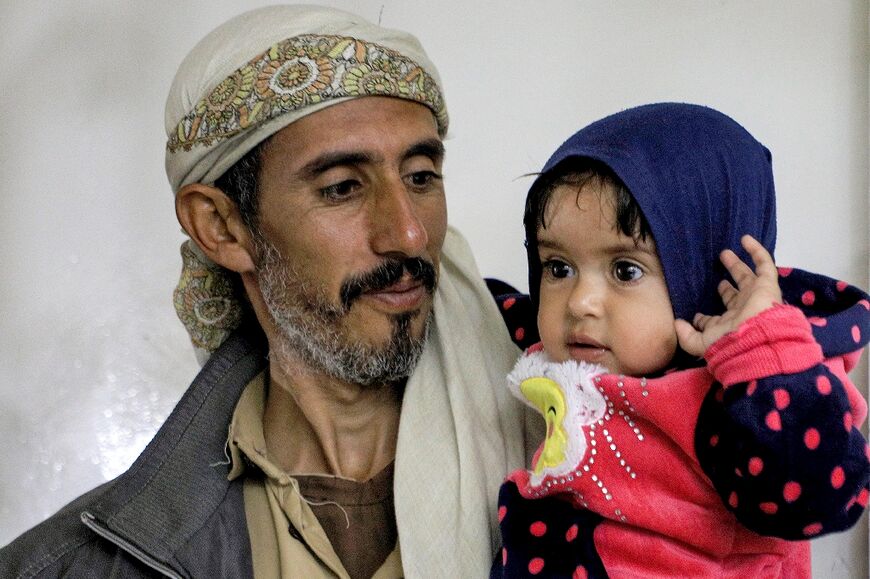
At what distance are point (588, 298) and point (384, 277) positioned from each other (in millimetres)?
479

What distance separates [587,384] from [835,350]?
349mm

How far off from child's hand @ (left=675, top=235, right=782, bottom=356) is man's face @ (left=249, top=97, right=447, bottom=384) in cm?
57

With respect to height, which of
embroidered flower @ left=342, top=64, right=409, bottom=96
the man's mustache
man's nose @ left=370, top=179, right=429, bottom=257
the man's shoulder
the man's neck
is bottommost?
the man's shoulder

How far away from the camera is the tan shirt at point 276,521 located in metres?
1.80

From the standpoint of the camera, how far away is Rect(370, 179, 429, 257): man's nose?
1.84 m

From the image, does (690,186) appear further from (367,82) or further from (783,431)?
(367,82)

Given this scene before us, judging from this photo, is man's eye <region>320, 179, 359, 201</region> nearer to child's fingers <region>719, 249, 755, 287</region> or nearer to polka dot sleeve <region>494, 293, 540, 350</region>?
polka dot sleeve <region>494, 293, 540, 350</region>

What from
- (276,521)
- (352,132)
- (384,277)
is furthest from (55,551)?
(352,132)

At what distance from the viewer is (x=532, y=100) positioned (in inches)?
104

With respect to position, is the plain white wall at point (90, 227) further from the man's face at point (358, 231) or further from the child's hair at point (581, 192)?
the child's hair at point (581, 192)

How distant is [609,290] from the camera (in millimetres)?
1518

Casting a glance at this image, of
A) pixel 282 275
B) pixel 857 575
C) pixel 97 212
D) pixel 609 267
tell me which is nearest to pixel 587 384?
pixel 609 267

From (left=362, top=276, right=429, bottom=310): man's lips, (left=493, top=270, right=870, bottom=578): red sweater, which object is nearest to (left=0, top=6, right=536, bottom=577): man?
(left=362, top=276, right=429, bottom=310): man's lips

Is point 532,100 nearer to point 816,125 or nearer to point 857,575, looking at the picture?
point 816,125
